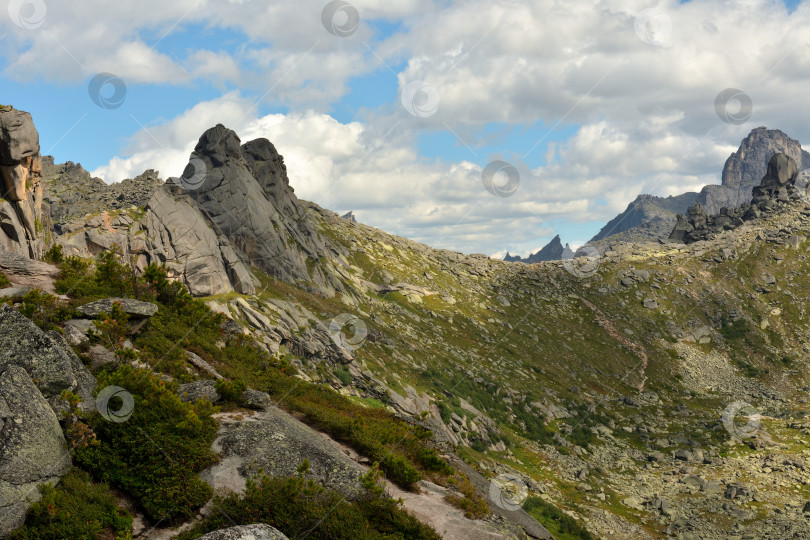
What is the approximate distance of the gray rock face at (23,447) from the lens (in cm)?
1172

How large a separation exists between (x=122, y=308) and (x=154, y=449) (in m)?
8.41

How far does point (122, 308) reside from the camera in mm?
20562

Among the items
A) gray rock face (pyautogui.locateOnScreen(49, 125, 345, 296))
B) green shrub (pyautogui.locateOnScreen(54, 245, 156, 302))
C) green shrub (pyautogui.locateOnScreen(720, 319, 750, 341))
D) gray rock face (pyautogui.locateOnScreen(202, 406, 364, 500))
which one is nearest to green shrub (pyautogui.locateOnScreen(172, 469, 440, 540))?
gray rock face (pyautogui.locateOnScreen(202, 406, 364, 500))

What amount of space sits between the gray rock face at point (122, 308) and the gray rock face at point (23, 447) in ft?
21.0

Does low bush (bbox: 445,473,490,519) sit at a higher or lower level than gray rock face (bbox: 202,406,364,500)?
lower

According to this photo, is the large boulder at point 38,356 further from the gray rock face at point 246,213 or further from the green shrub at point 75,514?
the gray rock face at point 246,213

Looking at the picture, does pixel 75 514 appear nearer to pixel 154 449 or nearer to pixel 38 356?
pixel 154 449

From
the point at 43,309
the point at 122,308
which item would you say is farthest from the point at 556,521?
the point at 43,309

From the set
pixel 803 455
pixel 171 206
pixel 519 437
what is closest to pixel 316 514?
pixel 519 437

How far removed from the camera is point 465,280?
334 feet

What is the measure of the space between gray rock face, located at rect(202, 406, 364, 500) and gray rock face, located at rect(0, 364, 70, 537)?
155 inches

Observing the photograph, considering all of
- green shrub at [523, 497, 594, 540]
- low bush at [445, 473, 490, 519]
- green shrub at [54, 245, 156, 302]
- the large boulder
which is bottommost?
green shrub at [523, 497, 594, 540]

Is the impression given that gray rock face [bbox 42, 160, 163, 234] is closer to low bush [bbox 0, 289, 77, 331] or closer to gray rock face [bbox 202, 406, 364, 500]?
low bush [bbox 0, 289, 77, 331]

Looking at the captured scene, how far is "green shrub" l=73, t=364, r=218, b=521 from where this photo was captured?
535 inches
